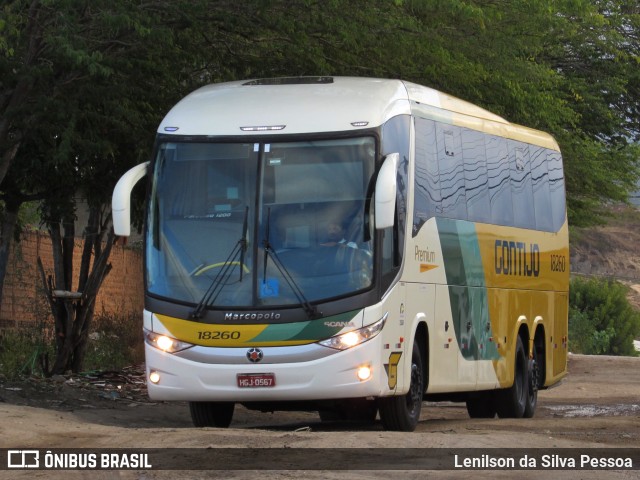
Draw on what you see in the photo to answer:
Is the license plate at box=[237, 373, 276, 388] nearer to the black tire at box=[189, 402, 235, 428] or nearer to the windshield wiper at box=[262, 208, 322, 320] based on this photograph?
the windshield wiper at box=[262, 208, 322, 320]

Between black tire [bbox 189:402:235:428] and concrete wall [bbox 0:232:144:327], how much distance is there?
8.22 meters

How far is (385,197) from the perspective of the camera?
12.7 m

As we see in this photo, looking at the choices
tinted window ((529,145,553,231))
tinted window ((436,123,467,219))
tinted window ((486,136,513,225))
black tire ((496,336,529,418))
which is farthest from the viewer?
tinted window ((529,145,553,231))

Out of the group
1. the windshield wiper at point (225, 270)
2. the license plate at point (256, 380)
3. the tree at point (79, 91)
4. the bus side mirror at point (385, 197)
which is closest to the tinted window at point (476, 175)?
the bus side mirror at point (385, 197)

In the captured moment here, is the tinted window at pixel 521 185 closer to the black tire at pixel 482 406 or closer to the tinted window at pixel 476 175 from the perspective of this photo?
the tinted window at pixel 476 175

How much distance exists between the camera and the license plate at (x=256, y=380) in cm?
1284

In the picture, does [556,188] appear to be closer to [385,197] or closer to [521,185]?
[521,185]

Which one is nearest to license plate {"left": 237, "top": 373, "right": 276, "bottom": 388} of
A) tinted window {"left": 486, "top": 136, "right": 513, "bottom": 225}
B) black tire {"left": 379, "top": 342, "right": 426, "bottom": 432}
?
black tire {"left": 379, "top": 342, "right": 426, "bottom": 432}

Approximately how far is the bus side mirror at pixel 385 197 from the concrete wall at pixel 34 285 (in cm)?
1098

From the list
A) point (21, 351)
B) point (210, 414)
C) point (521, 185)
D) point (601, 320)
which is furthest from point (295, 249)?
point (601, 320)

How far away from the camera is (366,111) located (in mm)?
13445

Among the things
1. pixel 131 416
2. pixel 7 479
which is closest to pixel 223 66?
pixel 131 416

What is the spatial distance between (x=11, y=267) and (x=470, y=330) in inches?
396

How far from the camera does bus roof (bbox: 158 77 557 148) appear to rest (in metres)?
13.5
